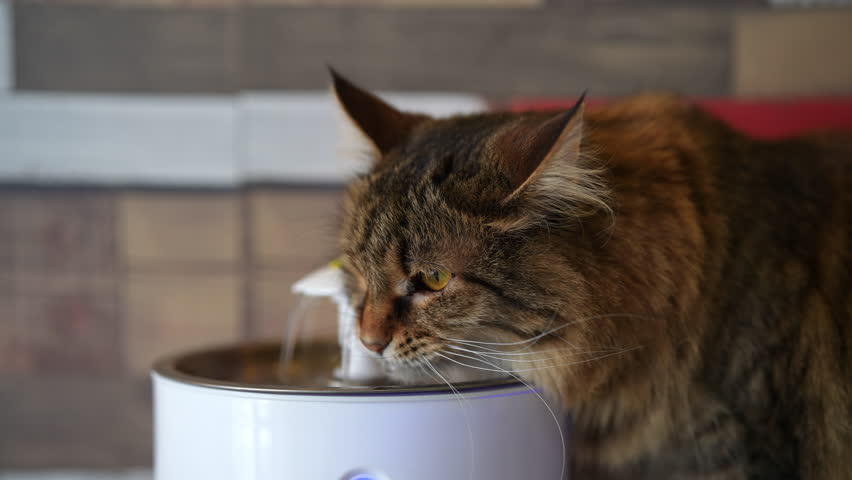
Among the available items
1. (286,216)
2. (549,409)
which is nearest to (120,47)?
(286,216)

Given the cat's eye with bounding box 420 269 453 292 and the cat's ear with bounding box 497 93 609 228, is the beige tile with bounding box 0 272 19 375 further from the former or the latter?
the cat's ear with bounding box 497 93 609 228

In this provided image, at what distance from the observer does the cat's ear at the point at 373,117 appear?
3.66 ft

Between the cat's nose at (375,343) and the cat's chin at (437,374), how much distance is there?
0.11 ft

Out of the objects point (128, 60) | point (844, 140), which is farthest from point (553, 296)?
point (128, 60)

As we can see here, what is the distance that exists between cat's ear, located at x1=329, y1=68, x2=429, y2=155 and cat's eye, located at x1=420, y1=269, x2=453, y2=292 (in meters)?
0.28

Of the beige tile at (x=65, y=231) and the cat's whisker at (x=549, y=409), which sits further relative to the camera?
the beige tile at (x=65, y=231)

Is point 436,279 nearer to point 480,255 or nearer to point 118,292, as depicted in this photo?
point 480,255

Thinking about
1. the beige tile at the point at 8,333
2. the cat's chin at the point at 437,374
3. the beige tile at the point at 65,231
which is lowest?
the beige tile at the point at 8,333

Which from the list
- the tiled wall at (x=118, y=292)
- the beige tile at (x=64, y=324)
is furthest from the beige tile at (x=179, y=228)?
the beige tile at (x=64, y=324)

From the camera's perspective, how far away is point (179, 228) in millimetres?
1620

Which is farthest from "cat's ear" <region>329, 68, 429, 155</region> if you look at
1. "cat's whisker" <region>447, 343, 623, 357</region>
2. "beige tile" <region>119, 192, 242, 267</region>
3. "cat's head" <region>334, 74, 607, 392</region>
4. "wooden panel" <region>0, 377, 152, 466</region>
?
"wooden panel" <region>0, 377, 152, 466</region>

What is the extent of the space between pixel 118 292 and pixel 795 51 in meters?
1.69

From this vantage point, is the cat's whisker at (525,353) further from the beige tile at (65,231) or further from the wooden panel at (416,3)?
the beige tile at (65,231)

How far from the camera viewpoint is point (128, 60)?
62.9 inches
